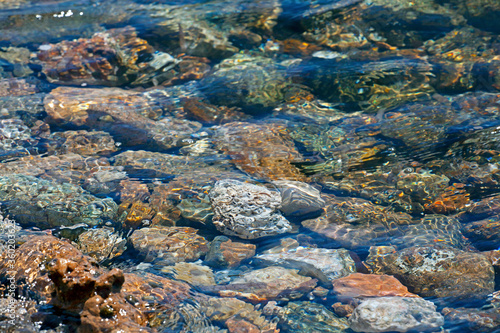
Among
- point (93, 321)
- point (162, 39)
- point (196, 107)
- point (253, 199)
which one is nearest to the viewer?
point (93, 321)

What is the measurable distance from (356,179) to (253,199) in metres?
1.25

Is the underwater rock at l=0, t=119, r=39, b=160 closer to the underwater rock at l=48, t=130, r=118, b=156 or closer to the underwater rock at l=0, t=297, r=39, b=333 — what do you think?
the underwater rock at l=48, t=130, r=118, b=156

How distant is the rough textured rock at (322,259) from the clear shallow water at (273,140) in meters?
0.02

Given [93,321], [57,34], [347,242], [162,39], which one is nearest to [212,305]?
[93,321]

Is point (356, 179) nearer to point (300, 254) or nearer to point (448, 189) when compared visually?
point (448, 189)

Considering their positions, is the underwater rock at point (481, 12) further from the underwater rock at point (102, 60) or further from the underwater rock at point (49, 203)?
the underwater rock at point (49, 203)

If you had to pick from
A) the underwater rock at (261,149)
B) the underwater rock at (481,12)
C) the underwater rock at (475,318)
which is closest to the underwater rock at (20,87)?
the underwater rock at (261,149)

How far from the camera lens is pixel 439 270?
334cm

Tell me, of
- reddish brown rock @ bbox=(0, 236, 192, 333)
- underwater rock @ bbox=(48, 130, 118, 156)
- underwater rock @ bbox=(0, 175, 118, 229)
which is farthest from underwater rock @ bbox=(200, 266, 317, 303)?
underwater rock @ bbox=(48, 130, 118, 156)

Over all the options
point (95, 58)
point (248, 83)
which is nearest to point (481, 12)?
point (248, 83)

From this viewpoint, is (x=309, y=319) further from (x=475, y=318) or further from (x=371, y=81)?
(x=371, y=81)

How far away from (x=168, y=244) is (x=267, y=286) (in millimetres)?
1002

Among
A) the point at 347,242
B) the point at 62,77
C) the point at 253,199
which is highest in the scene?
the point at 62,77

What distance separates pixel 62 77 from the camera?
622 centimetres
